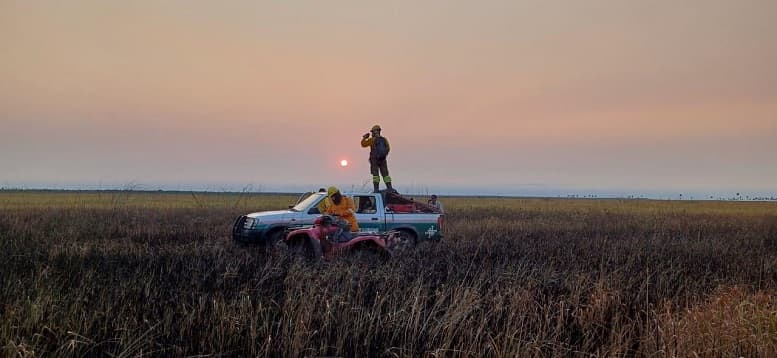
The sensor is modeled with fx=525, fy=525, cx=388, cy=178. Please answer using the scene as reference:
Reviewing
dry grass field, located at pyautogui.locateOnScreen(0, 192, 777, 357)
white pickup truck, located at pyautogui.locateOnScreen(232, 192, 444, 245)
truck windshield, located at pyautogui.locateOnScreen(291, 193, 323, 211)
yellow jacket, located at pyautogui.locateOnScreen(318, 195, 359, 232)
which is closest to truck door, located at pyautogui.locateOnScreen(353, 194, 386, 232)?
white pickup truck, located at pyautogui.locateOnScreen(232, 192, 444, 245)

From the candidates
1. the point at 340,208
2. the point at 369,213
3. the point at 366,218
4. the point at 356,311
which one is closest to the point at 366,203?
the point at 369,213

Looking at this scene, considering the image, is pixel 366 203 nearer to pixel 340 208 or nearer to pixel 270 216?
pixel 340 208

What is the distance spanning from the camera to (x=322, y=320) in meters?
5.25

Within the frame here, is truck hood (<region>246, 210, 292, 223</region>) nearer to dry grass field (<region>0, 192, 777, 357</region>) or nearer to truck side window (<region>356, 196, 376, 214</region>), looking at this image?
truck side window (<region>356, 196, 376, 214</region>)

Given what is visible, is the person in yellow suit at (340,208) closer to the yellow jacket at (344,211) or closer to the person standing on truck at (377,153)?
the yellow jacket at (344,211)

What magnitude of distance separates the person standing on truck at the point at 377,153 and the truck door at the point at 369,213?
1.14 metres

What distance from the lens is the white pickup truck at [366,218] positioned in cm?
1220

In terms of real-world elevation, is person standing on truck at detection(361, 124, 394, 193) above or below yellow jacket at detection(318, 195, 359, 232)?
above

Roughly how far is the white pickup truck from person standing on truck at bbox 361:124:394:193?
982 millimetres

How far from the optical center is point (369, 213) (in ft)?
42.2

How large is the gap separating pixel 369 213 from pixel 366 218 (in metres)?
0.15

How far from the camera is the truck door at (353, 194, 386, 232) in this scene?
42.0 feet

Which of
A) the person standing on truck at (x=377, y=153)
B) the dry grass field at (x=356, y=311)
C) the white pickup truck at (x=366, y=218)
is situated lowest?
the dry grass field at (x=356, y=311)

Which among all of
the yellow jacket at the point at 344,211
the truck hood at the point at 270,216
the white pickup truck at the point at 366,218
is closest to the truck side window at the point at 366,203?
the white pickup truck at the point at 366,218
